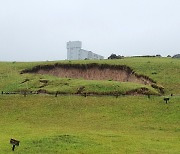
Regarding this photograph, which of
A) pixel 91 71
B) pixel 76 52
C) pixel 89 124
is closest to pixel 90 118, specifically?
pixel 89 124

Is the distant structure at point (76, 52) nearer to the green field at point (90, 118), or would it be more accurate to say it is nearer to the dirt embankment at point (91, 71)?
the dirt embankment at point (91, 71)

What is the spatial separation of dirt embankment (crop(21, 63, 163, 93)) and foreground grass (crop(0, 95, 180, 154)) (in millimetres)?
A: 13564

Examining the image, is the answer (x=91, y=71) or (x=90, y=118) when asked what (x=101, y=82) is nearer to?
(x=91, y=71)

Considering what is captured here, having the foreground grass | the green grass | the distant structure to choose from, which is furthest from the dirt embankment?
the distant structure

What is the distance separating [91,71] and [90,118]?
23040mm

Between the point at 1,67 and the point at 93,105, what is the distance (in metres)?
27.6

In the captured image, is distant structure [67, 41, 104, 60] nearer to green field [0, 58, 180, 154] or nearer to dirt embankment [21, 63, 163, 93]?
dirt embankment [21, 63, 163, 93]

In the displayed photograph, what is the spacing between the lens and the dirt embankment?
2227 inches

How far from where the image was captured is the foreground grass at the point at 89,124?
23844 millimetres

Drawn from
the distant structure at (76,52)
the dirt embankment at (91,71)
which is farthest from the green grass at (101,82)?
the distant structure at (76,52)

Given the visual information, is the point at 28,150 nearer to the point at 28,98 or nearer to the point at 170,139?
the point at 170,139

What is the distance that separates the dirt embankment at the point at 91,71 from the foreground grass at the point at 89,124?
1356cm

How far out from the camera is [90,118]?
36.2m

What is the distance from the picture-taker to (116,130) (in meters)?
31.4
